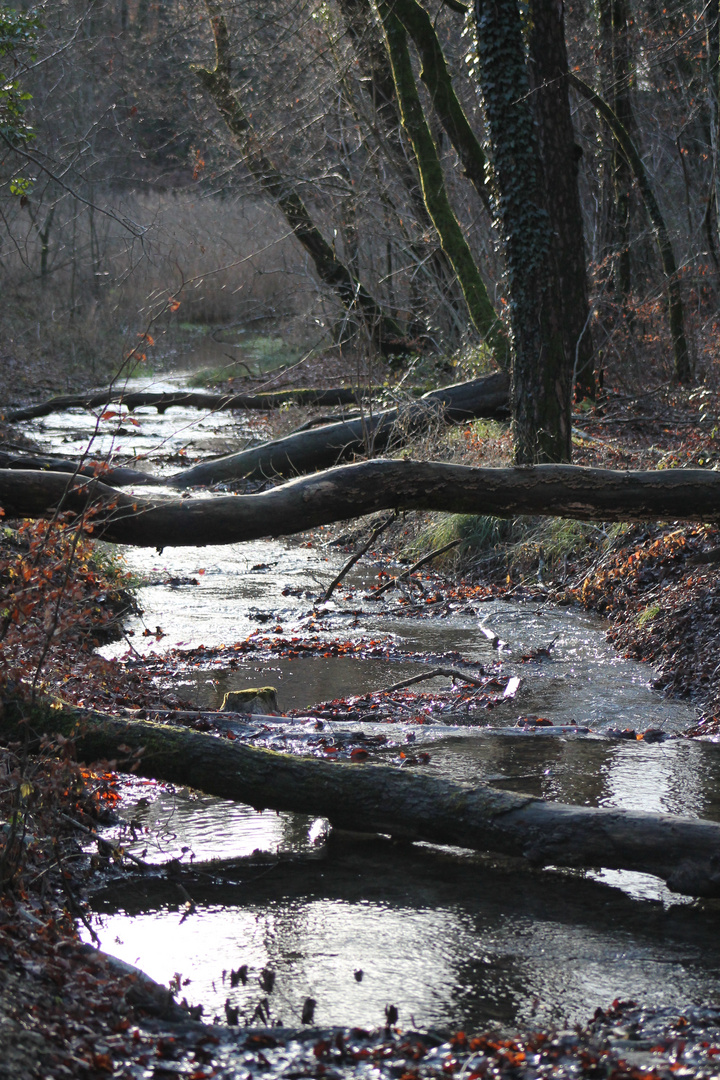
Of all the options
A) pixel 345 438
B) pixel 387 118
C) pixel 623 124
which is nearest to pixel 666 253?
pixel 623 124

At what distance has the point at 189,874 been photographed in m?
5.23

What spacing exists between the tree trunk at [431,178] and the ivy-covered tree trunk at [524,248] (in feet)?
12.4

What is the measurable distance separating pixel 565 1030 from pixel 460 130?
1496cm

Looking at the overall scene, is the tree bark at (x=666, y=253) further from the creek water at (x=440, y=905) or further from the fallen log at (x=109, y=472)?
the fallen log at (x=109, y=472)

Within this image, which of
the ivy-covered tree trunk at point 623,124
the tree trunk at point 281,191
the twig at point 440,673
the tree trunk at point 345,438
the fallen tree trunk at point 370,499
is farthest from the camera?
the tree trunk at point 281,191

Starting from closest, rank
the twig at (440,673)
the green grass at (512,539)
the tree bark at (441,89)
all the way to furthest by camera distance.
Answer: the twig at (440,673), the green grass at (512,539), the tree bark at (441,89)

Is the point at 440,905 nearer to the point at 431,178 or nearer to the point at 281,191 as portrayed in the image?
the point at 431,178

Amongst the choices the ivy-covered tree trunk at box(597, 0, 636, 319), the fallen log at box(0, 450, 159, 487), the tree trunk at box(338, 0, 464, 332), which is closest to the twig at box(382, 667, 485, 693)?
the fallen log at box(0, 450, 159, 487)

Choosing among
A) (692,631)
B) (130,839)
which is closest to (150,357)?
(692,631)

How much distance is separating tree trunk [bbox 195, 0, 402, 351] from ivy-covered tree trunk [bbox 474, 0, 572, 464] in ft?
19.4

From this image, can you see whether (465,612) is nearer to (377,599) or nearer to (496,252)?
(377,599)

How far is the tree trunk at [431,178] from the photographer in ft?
52.4

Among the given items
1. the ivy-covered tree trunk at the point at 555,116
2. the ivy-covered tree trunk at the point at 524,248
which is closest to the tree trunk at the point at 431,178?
the ivy-covered tree trunk at the point at 555,116

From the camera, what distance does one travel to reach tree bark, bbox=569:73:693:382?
17844mm
